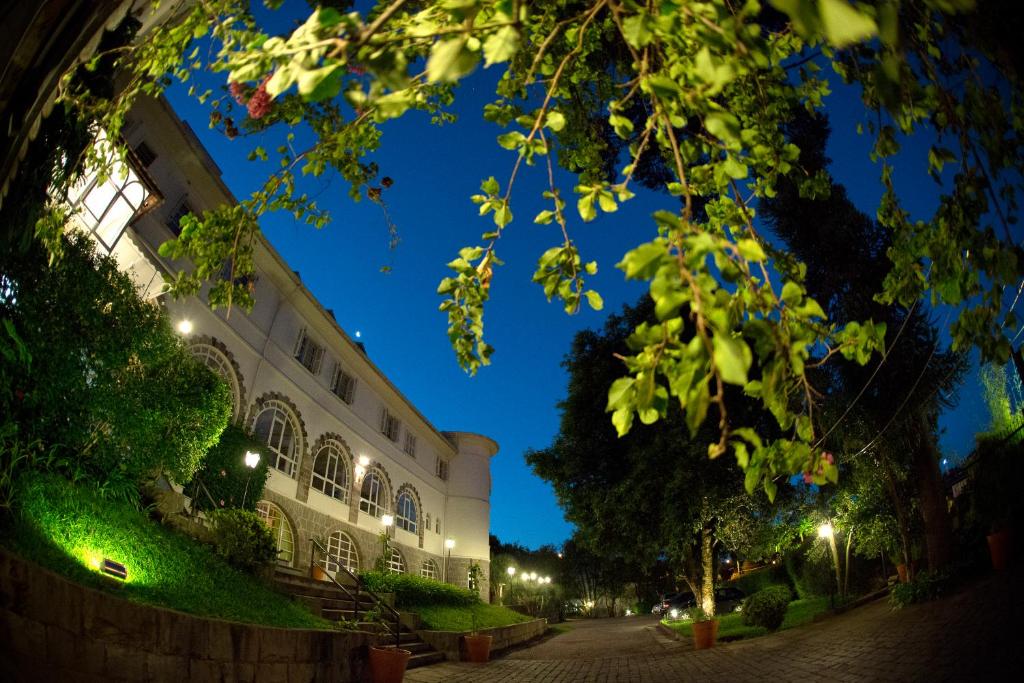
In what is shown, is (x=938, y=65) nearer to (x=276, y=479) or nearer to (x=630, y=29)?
(x=630, y=29)

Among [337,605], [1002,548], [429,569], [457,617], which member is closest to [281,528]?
[337,605]

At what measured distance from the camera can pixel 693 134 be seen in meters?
2.42

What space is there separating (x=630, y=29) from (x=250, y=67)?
1153 mm

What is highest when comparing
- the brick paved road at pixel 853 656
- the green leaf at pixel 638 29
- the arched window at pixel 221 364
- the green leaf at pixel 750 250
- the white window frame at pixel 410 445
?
the white window frame at pixel 410 445

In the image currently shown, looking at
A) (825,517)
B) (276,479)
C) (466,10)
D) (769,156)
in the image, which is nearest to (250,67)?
(466,10)

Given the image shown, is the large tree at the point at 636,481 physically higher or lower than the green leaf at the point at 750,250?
higher

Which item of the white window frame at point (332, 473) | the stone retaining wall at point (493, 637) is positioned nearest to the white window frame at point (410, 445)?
the white window frame at point (332, 473)

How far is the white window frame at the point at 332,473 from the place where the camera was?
58.3 feet

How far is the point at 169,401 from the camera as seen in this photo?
8672 mm

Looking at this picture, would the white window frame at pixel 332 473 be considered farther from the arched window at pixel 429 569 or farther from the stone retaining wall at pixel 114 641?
the stone retaining wall at pixel 114 641

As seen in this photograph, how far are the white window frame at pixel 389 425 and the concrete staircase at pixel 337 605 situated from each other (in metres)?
11.0

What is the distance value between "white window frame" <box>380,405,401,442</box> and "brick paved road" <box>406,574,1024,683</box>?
40.3 ft

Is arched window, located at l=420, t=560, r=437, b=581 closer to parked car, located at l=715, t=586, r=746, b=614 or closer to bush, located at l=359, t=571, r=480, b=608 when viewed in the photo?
bush, located at l=359, t=571, r=480, b=608

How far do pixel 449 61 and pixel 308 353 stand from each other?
61.7 ft
